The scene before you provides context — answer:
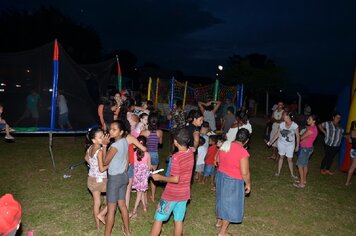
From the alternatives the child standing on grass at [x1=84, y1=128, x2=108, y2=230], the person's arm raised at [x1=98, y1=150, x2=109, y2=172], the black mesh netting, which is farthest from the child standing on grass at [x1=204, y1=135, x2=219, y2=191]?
the black mesh netting

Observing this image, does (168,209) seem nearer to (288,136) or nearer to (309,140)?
(288,136)

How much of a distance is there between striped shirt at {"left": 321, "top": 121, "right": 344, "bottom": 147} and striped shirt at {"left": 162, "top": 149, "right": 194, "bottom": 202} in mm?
6559

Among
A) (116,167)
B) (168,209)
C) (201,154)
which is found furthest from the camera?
(201,154)

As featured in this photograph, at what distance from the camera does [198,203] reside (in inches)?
265

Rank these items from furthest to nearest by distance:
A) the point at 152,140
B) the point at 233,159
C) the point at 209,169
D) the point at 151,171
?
the point at 209,169 → the point at 152,140 → the point at 151,171 → the point at 233,159

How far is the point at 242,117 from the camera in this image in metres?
7.86

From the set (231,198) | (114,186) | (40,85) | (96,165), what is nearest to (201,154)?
(231,198)

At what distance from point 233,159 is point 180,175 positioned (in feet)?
3.27

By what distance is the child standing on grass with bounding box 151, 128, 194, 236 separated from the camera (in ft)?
13.3

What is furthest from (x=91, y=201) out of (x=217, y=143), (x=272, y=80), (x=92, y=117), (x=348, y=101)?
(x=272, y=80)

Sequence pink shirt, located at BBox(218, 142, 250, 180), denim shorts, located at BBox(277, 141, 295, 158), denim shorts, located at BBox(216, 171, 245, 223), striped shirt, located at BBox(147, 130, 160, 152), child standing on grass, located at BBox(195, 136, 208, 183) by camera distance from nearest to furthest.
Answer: pink shirt, located at BBox(218, 142, 250, 180)
denim shorts, located at BBox(216, 171, 245, 223)
striped shirt, located at BBox(147, 130, 160, 152)
child standing on grass, located at BBox(195, 136, 208, 183)
denim shorts, located at BBox(277, 141, 295, 158)

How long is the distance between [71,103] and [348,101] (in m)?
9.36

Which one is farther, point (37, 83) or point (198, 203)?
point (37, 83)

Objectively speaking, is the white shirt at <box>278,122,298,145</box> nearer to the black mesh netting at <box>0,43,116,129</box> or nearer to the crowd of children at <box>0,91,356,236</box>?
the crowd of children at <box>0,91,356,236</box>
